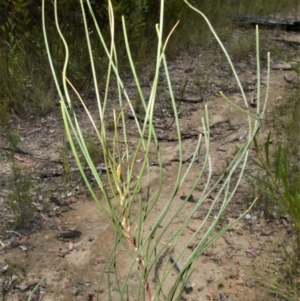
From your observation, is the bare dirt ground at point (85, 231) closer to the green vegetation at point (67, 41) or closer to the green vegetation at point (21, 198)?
the green vegetation at point (21, 198)

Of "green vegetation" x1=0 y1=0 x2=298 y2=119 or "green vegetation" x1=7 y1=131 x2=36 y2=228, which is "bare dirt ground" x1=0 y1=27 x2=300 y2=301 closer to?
"green vegetation" x1=7 y1=131 x2=36 y2=228

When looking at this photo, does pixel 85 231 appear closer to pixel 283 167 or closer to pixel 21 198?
pixel 21 198

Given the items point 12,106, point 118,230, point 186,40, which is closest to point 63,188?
point 12,106

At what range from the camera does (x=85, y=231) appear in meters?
3.07

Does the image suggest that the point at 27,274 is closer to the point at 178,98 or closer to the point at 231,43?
the point at 178,98

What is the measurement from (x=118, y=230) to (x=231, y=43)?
18.2 ft

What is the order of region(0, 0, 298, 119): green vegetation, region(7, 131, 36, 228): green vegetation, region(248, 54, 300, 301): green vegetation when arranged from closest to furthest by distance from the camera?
region(248, 54, 300, 301): green vegetation < region(7, 131, 36, 228): green vegetation < region(0, 0, 298, 119): green vegetation

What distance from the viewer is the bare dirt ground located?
2658mm

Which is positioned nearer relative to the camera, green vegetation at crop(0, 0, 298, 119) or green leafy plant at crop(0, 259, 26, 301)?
green leafy plant at crop(0, 259, 26, 301)

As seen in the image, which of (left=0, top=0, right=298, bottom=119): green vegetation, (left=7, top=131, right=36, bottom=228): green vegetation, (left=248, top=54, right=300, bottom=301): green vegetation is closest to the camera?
(left=248, top=54, right=300, bottom=301): green vegetation

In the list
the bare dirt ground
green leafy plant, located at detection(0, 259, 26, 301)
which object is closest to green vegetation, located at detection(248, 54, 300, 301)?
the bare dirt ground

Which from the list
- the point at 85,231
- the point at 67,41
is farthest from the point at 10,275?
the point at 67,41

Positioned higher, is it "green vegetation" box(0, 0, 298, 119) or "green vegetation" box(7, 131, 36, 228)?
"green vegetation" box(0, 0, 298, 119)

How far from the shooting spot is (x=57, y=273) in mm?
2736
